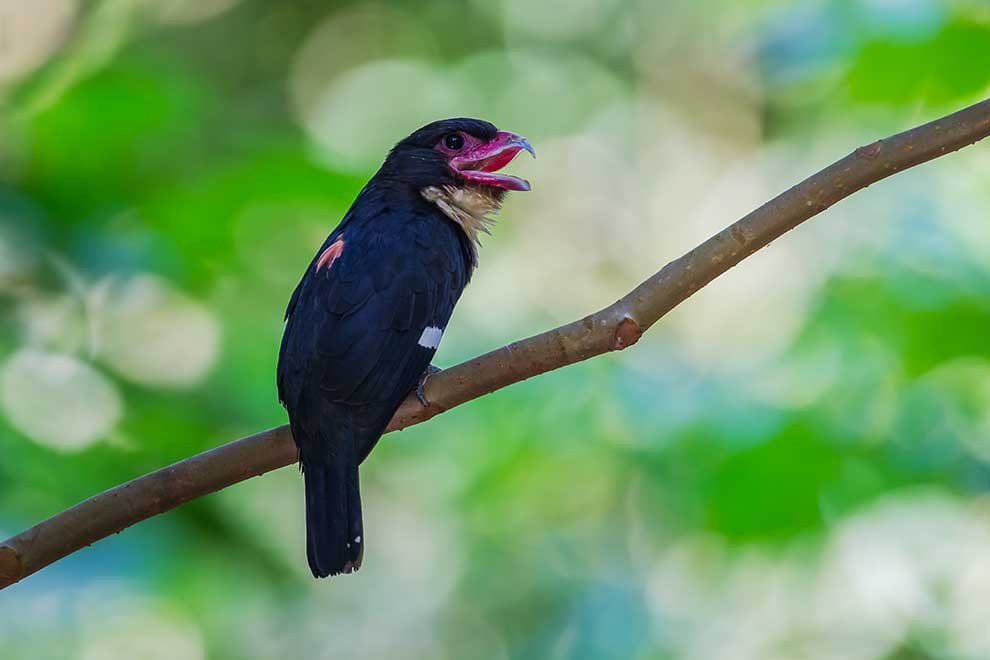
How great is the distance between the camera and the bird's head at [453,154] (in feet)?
12.5

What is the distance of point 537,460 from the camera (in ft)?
14.3

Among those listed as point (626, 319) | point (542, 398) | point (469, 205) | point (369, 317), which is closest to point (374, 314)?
point (369, 317)

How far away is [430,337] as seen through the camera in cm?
321

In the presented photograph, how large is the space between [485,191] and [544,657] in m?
2.26

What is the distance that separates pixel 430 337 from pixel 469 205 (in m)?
0.68

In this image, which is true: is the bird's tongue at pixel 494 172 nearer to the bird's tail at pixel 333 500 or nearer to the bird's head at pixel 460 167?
the bird's head at pixel 460 167

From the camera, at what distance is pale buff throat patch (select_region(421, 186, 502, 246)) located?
3735mm

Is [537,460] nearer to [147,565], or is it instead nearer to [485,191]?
[485,191]

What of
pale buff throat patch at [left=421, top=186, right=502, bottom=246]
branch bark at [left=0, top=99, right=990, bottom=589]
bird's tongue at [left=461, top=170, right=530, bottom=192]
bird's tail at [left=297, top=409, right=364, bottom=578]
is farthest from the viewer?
pale buff throat patch at [left=421, top=186, right=502, bottom=246]

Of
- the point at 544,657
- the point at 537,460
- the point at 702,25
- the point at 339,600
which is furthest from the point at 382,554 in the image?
the point at 702,25

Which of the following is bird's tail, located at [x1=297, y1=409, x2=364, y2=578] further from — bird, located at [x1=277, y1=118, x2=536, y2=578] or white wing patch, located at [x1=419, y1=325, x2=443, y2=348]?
white wing patch, located at [x1=419, y1=325, x2=443, y2=348]

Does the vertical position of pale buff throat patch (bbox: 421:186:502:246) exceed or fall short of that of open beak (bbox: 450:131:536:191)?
it falls short

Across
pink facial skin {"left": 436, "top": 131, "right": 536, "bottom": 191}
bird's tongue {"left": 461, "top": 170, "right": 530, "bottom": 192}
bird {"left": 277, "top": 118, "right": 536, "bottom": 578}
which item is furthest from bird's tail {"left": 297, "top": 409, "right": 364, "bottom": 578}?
pink facial skin {"left": 436, "top": 131, "right": 536, "bottom": 191}

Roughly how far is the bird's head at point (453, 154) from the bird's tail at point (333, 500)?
103cm
